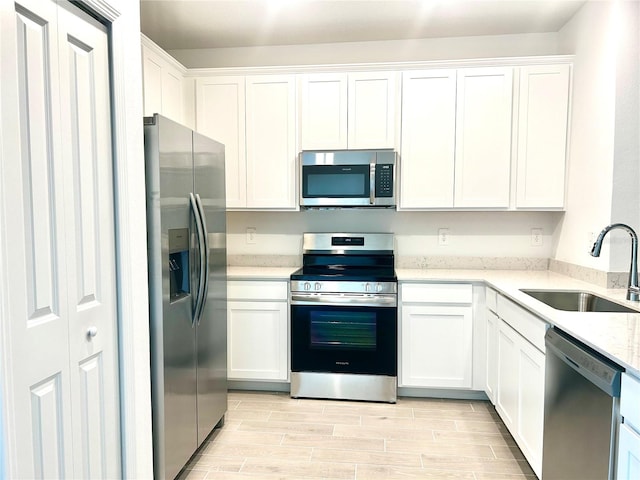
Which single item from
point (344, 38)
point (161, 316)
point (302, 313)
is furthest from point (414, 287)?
point (344, 38)

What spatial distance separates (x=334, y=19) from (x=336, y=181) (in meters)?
1.14

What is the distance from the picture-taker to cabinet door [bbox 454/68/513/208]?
2.99 metres

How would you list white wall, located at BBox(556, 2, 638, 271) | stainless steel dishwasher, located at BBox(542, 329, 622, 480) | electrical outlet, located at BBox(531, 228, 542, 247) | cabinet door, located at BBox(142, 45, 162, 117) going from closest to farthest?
stainless steel dishwasher, located at BBox(542, 329, 622, 480) → white wall, located at BBox(556, 2, 638, 271) → cabinet door, located at BBox(142, 45, 162, 117) → electrical outlet, located at BBox(531, 228, 542, 247)

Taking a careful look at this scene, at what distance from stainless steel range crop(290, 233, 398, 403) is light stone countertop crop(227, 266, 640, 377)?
8.3 inches

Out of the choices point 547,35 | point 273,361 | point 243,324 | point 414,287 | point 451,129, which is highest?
point 547,35

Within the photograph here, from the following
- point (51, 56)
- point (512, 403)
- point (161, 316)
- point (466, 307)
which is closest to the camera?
point (51, 56)

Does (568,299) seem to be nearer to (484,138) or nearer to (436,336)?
(436,336)

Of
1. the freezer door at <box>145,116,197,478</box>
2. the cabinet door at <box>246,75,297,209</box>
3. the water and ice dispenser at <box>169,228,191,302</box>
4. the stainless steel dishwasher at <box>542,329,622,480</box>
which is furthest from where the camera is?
the cabinet door at <box>246,75,297,209</box>

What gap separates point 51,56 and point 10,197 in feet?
1.63

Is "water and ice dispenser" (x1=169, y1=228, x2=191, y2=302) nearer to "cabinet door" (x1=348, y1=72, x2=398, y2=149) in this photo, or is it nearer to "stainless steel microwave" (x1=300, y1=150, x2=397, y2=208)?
"stainless steel microwave" (x1=300, y1=150, x2=397, y2=208)

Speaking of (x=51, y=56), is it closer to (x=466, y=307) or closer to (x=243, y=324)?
(x=243, y=324)

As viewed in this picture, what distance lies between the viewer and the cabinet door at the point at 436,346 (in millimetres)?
2939

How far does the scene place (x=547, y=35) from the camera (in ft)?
10.5

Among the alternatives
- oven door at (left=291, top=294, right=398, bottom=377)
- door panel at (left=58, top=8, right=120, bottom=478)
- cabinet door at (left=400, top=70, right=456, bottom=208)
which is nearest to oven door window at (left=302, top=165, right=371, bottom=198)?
cabinet door at (left=400, top=70, right=456, bottom=208)
